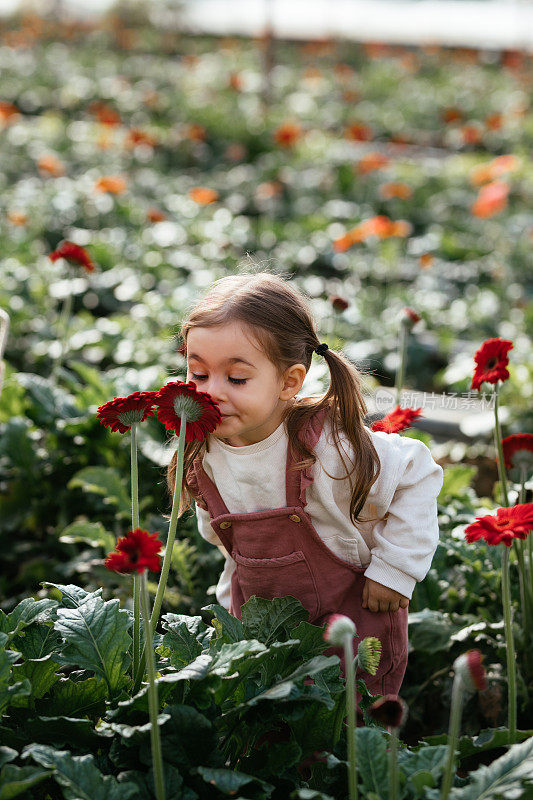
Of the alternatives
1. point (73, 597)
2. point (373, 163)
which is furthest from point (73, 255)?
point (373, 163)

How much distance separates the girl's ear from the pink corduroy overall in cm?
7

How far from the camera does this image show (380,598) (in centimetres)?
186

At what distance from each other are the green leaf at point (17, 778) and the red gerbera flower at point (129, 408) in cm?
53

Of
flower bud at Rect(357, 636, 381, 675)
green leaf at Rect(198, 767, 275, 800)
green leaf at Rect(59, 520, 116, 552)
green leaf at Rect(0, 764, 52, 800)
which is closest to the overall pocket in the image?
flower bud at Rect(357, 636, 381, 675)

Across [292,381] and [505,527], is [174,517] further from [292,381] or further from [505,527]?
[505,527]

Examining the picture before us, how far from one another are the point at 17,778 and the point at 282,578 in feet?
2.13

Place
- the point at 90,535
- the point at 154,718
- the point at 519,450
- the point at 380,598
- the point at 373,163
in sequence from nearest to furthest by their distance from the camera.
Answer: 1. the point at 154,718
2. the point at 380,598
3. the point at 519,450
4. the point at 90,535
5. the point at 373,163

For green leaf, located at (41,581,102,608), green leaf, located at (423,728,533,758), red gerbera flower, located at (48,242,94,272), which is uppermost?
red gerbera flower, located at (48,242,94,272)

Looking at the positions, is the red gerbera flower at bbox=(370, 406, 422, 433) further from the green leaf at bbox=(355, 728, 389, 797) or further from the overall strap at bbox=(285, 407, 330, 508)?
the green leaf at bbox=(355, 728, 389, 797)

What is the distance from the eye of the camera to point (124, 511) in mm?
2623

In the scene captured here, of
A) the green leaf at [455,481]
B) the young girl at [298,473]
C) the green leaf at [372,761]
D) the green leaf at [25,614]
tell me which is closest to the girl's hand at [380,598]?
the young girl at [298,473]

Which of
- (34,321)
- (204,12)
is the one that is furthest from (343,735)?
(204,12)

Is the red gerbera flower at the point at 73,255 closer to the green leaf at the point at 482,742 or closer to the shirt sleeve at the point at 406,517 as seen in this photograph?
the shirt sleeve at the point at 406,517

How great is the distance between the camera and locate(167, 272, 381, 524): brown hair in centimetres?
176
